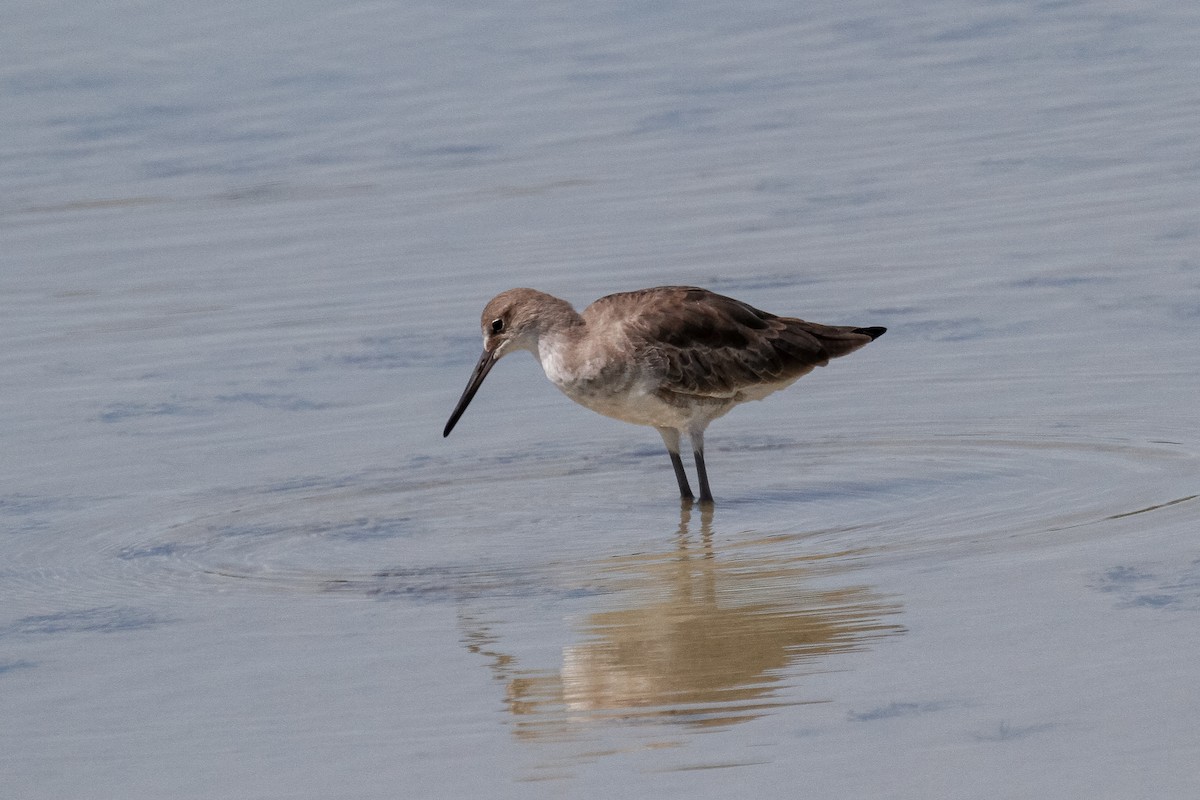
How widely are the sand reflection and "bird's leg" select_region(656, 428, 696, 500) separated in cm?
85

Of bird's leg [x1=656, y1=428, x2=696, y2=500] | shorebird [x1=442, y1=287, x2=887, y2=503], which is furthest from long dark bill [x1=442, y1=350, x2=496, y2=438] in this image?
bird's leg [x1=656, y1=428, x2=696, y2=500]

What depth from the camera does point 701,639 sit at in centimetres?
646

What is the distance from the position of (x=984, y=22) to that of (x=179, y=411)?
438 inches

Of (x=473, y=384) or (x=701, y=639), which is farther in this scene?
(x=473, y=384)

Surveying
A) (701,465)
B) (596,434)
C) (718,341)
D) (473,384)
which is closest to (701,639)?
(701,465)

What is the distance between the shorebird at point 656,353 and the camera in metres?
8.45

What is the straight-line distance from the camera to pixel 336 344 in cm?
1079

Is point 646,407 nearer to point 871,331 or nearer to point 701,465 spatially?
point 701,465

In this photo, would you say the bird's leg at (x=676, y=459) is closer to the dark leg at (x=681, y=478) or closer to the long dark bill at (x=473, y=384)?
the dark leg at (x=681, y=478)

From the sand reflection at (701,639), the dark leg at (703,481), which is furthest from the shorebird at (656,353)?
the sand reflection at (701,639)

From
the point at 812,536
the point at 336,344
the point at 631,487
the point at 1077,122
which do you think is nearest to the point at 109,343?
the point at 336,344

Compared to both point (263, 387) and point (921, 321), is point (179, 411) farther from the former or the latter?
point (921, 321)

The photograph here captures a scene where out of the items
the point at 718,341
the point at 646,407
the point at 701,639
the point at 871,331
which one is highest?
the point at 718,341

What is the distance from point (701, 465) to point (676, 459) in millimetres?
197
